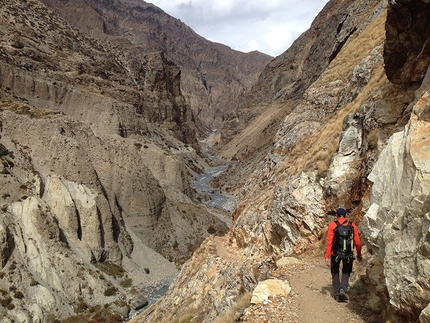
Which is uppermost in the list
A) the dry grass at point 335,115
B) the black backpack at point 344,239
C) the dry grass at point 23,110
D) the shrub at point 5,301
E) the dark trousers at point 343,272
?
the dry grass at point 23,110

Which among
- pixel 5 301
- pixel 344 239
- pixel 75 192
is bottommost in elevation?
pixel 5 301

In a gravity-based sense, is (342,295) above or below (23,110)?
below

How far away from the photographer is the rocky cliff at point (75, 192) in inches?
1035

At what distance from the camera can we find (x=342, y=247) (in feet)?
22.3

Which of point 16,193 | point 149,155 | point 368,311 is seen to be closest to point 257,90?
point 149,155

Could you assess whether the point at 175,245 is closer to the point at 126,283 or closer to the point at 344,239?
the point at 126,283

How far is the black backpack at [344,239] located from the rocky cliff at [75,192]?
925 inches

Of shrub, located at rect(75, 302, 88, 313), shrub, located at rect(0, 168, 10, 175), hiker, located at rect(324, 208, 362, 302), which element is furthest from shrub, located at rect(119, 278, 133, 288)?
hiker, located at rect(324, 208, 362, 302)

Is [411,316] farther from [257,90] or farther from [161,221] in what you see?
[257,90]

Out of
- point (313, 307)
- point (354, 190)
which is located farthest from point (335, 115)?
point (313, 307)

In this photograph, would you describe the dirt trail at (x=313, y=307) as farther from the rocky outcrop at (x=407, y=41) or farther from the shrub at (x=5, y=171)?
the shrub at (x=5, y=171)

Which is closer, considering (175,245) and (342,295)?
(342,295)

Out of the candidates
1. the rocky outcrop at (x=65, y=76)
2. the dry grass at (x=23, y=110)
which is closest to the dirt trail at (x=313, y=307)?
the dry grass at (x=23, y=110)

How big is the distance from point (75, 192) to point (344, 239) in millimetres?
30573
